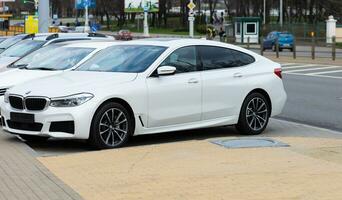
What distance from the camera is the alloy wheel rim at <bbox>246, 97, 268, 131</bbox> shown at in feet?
34.6

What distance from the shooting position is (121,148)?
9070 mm

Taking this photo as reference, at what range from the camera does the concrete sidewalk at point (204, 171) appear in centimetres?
645

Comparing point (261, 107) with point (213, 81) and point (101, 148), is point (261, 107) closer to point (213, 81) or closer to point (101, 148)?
point (213, 81)

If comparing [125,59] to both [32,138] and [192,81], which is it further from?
[32,138]

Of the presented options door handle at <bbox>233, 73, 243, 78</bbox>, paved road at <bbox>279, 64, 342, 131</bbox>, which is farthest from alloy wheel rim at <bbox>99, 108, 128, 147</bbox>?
paved road at <bbox>279, 64, 342, 131</bbox>

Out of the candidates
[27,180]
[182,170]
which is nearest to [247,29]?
[182,170]

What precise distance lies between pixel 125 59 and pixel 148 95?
88 cm

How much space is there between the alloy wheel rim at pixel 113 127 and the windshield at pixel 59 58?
98.1 inches

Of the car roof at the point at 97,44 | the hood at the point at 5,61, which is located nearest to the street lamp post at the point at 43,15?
the hood at the point at 5,61

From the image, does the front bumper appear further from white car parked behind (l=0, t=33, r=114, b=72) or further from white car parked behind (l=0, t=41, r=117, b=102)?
white car parked behind (l=0, t=33, r=114, b=72)

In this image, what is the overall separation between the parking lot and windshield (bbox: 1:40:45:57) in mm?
5683

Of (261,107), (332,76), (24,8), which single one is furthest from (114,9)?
(261,107)

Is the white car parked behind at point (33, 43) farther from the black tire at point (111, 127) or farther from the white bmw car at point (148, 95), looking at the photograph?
the black tire at point (111, 127)

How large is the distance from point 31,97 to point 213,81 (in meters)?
2.83
